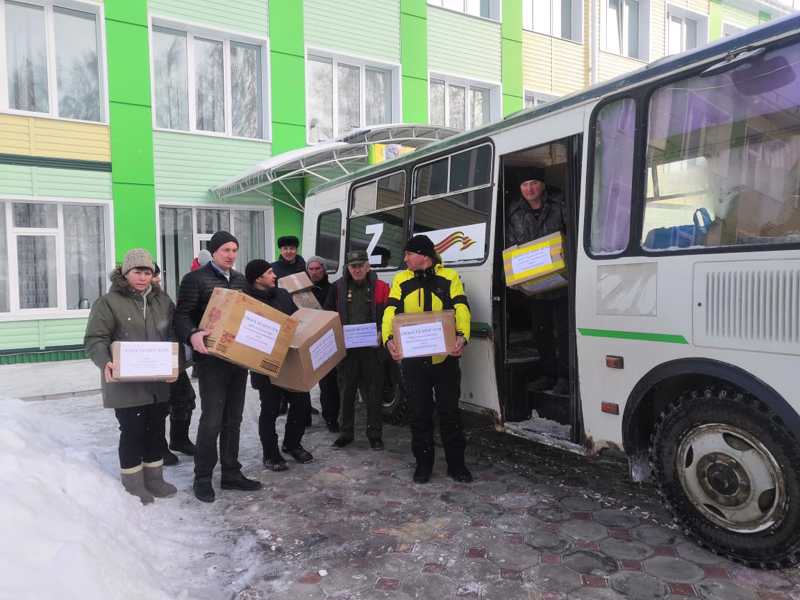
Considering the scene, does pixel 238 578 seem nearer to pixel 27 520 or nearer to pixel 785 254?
pixel 27 520

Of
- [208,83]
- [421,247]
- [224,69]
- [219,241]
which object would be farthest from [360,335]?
[224,69]

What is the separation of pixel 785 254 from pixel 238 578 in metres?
3.37

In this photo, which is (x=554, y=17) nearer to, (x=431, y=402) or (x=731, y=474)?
(x=431, y=402)

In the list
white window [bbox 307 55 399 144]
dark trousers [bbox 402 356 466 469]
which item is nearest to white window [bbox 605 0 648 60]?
white window [bbox 307 55 399 144]

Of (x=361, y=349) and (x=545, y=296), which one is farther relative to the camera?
(x=361, y=349)

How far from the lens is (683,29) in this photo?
20438 millimetres

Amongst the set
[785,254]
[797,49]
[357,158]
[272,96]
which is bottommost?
[785,254]

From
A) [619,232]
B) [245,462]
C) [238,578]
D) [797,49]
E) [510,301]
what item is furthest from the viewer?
[245,462]

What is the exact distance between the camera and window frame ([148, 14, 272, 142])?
12562 millimetres

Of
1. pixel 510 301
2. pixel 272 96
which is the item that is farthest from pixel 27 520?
pixel 272 96

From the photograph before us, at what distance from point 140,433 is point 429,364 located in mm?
2236

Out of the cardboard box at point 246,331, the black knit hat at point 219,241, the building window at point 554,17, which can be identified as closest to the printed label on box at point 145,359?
the cardboard box at point 246,331

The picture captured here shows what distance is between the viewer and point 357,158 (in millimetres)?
12617

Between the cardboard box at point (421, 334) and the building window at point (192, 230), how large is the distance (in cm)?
867
